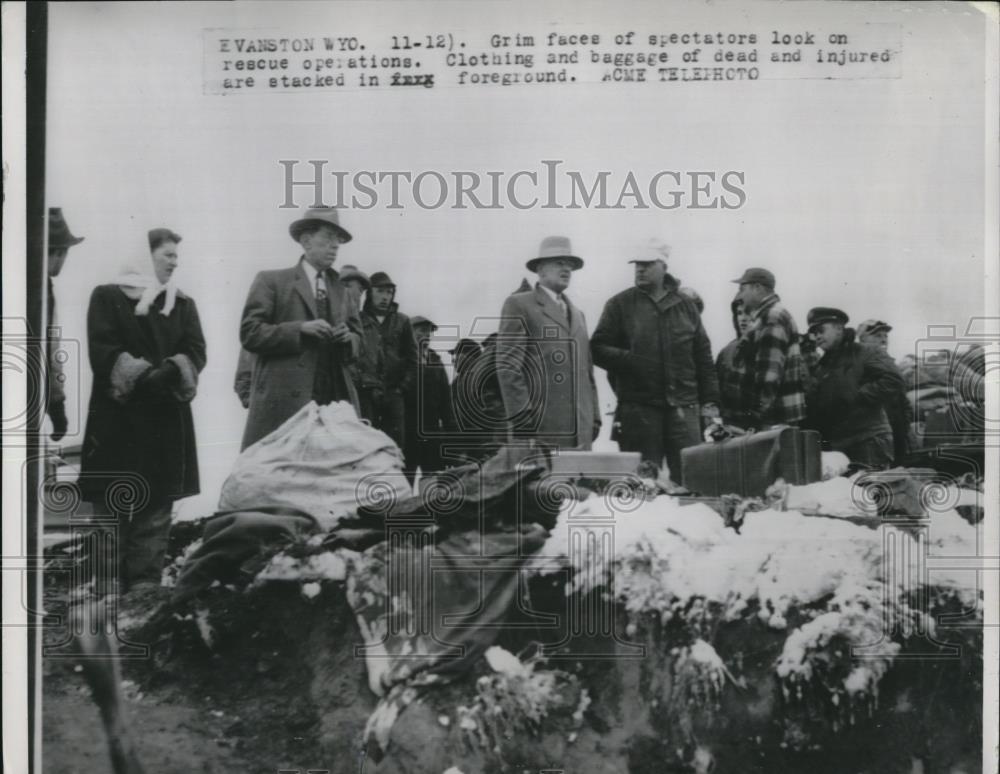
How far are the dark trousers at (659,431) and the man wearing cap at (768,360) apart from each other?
267mm

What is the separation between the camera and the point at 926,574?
4.20 m

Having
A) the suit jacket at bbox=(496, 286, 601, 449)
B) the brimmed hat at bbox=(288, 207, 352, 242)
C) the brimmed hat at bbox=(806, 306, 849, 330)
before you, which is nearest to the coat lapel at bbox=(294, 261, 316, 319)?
the brimmed hat at bbox=(288, 207, 352, 242)

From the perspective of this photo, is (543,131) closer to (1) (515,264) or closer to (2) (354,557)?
(1) (515,264)

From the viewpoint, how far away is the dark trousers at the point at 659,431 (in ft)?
14.0

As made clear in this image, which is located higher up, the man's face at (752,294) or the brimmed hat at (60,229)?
the brimmed hat at (60,229)

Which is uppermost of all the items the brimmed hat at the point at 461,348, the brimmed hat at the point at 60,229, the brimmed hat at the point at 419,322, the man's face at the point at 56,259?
the brimmed hat at the point at 60,229

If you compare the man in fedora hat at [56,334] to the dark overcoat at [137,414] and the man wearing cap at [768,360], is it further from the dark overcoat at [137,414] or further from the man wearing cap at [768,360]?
the man wearing cap at [768,360]

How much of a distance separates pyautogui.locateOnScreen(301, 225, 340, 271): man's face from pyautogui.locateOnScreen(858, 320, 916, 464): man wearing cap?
8.49 ft

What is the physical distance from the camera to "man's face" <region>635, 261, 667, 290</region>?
4266 millimetres

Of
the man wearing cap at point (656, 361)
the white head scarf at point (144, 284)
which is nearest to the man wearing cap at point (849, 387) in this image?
the man wearing cap at point (656, 361)

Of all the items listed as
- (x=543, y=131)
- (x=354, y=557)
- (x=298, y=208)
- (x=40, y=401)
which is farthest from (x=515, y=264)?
(x=40, y=401)

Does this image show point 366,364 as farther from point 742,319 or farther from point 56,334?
point 742,319

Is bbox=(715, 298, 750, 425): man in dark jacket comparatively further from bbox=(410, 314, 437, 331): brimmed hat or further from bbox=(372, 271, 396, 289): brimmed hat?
bbox=(372, 271, 396, 289): brimmed hat

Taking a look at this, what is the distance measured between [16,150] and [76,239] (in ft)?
1.70
